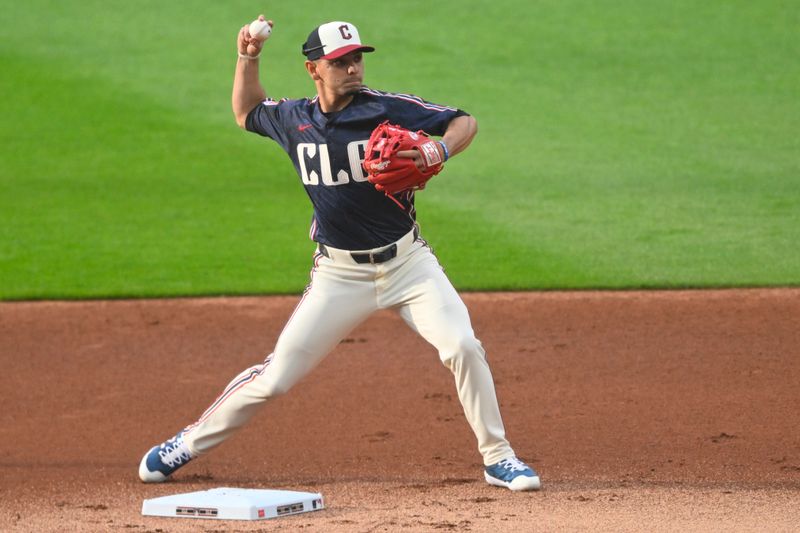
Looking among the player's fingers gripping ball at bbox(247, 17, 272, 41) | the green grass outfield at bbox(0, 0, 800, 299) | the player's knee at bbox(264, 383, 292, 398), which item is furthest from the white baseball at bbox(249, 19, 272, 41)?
the green grass outfield at bbox(0, 0, 800, 299)

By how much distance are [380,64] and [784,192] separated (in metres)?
5.95

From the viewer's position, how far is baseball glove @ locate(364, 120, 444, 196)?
15.7 feet

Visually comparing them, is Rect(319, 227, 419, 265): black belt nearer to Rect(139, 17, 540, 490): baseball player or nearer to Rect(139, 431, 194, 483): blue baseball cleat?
Rect(139, 17, 540, 490): baseball player

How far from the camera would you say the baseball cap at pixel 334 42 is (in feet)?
16.4

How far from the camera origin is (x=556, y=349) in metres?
7.45

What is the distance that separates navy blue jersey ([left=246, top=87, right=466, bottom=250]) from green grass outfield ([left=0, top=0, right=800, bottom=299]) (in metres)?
3.90

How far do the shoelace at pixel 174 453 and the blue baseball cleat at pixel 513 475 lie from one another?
1348 millimetres

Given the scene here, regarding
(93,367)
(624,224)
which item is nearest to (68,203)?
(93,367)

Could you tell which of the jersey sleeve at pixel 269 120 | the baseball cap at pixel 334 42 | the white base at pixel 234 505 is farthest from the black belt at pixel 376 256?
the white base at pixel 234 505

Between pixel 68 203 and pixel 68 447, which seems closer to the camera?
pixel 68 447

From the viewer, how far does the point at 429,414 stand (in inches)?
254

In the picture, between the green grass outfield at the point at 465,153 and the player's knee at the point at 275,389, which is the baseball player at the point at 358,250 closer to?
the player's knee at the point at 275,389

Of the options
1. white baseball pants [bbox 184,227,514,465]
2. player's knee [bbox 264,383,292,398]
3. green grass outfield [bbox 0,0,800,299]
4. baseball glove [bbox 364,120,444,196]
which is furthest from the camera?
green grass outfield [bbox 0,0,800,299]

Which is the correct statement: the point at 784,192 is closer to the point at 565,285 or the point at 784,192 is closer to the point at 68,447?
the point at 565,285
